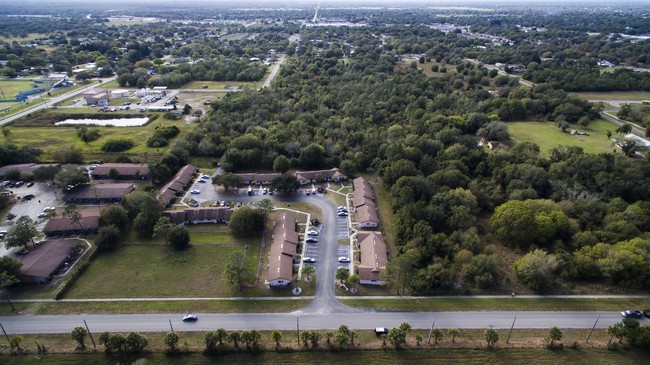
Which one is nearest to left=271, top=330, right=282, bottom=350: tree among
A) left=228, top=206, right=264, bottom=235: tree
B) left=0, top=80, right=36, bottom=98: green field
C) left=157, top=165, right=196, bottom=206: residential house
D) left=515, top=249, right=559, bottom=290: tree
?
left=228, top=206, right=264, bottom=235: tree

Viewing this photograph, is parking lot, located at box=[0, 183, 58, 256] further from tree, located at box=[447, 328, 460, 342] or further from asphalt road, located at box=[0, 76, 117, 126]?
tree, located at box=[447, 328, 460, 342]

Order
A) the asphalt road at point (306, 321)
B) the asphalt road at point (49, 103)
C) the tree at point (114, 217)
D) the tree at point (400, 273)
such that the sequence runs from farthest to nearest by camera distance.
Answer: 1. the asphalt road at point (49, 103)
2. the tree at point (114, 217)
3. the tree at point (400, 273)
4. the asphalt road at point (306, 321)

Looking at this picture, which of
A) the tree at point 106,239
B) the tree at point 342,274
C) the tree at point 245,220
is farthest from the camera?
the tree at point 245,220

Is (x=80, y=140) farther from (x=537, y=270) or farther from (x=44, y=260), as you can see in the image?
(x=537, y=270)

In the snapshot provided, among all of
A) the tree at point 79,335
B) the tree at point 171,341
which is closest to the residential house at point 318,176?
the tree at point 171,341

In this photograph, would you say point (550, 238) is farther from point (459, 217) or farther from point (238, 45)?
point (238, 45)

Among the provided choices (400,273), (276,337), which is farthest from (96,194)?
(400,273)

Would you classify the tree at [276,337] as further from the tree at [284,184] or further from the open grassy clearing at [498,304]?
the tree at [284,184]
